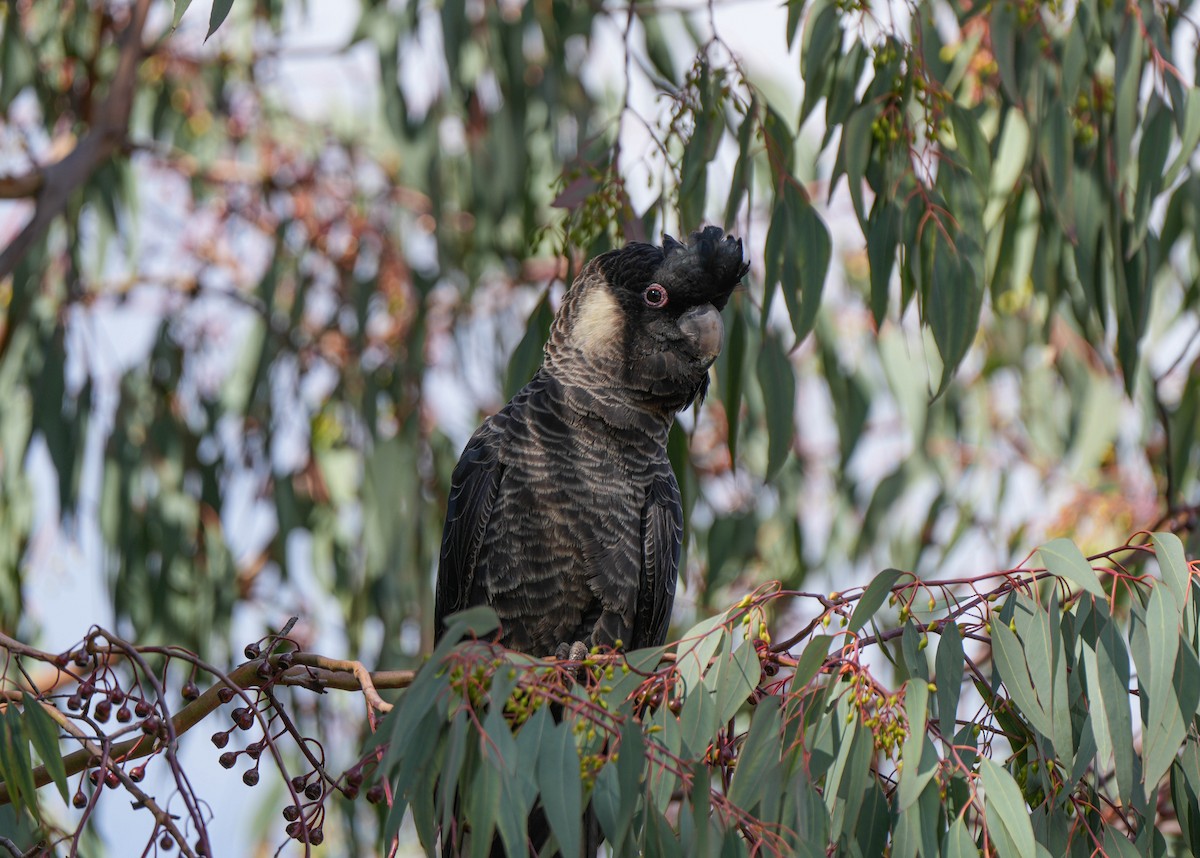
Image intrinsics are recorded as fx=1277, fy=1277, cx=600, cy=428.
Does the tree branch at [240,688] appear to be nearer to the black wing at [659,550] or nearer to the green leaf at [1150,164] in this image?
the black wing at [659,550]

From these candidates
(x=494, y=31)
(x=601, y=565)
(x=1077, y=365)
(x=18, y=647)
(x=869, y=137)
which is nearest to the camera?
(x=18, y=647)

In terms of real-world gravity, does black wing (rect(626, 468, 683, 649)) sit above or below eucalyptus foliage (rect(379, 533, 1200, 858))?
above

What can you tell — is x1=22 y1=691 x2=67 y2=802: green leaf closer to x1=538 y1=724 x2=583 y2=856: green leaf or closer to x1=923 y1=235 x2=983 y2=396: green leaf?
x1=538 y1=724 x2=583 y2=856: green leaf

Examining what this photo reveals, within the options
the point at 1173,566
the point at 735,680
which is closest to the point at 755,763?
the point at 735,680

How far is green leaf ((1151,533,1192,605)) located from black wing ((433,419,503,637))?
4.72ft

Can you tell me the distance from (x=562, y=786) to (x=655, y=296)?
55.5 inches

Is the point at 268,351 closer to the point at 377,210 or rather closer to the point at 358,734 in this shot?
the point at 377,210

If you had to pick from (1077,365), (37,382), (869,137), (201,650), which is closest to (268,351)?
(37,382)

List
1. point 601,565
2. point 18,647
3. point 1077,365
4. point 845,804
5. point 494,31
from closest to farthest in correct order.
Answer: point 845,804, point 18,647, point 601,565, point 494,31, point 1077,365

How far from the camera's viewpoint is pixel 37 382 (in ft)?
13.5

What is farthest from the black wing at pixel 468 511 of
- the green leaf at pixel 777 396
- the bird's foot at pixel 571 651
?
the green leaf at pixel 777 396

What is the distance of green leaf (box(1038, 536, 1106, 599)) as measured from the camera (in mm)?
1621

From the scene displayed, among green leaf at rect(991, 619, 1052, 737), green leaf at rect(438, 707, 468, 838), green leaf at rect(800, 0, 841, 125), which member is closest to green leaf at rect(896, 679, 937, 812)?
green leaf at rect(991, 619, 1052, 737)

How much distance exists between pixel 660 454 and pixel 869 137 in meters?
0.82
